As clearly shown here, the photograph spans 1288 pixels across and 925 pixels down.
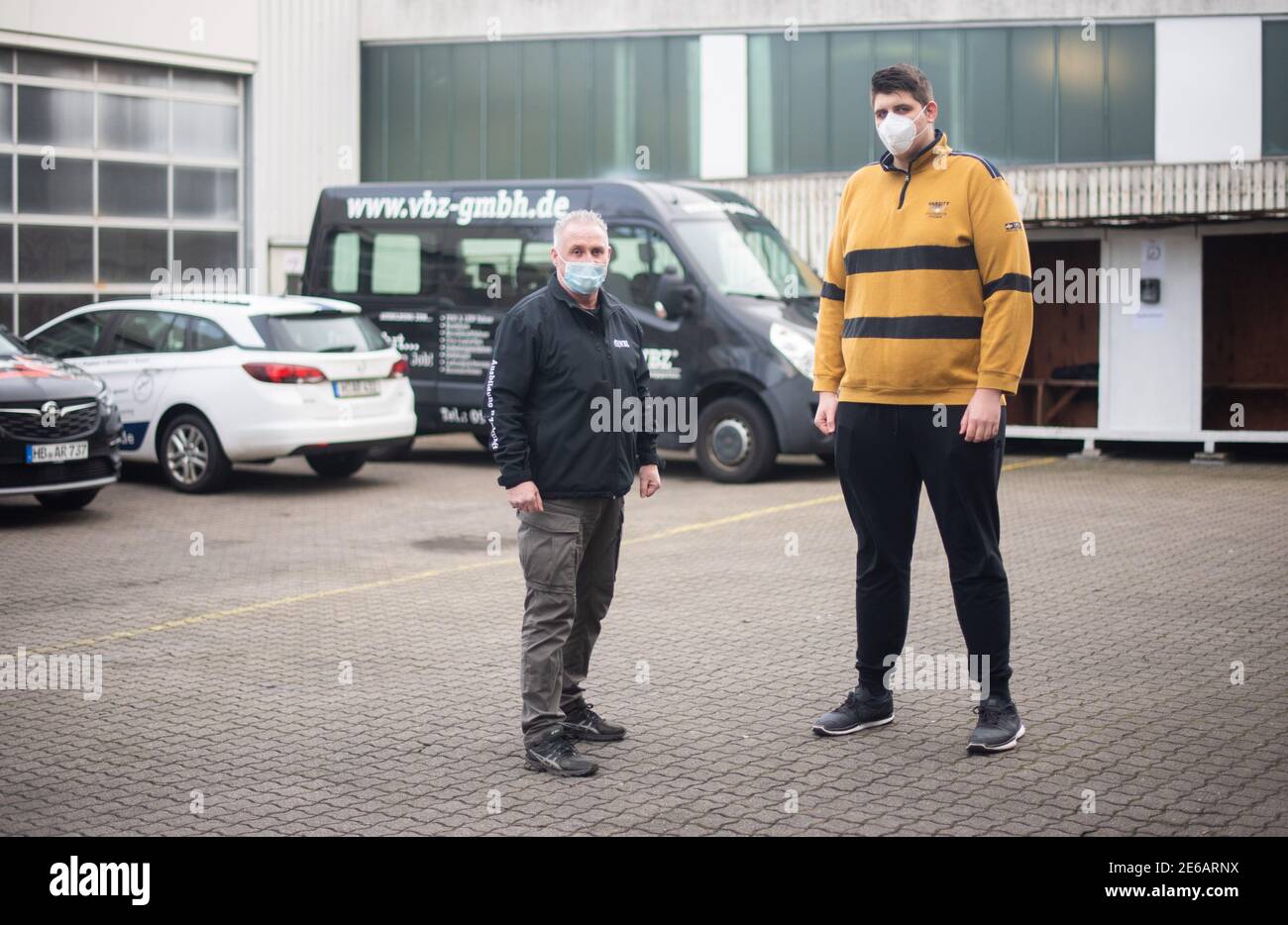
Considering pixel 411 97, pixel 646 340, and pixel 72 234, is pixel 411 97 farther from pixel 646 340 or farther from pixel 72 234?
pixel 646 340

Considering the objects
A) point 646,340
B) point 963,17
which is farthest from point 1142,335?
point 963,17

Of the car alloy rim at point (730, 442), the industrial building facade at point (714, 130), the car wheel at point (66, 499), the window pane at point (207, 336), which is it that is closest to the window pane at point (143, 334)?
the window pane at point (207, 336)

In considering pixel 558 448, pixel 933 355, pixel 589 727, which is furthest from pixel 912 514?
pixel 589 727

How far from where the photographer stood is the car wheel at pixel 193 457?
14.0m

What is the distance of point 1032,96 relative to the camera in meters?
23.1

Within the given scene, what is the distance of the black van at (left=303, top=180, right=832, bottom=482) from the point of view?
14.7 meters

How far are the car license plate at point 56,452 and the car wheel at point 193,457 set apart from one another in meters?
1.76

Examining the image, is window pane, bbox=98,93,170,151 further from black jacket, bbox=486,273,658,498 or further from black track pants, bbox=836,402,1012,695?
black track pants, bbox=836,402,1012,695

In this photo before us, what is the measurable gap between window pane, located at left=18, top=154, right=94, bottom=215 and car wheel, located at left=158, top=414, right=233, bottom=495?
30.7 ft

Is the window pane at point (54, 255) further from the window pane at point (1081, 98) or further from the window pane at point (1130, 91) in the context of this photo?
the window pane at point (1130, 91)

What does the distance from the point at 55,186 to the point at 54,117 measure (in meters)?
0.95

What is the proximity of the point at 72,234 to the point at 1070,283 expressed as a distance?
13705 mm

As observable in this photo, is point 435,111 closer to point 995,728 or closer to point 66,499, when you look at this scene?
point 66,499

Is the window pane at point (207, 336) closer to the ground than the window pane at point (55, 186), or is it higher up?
closer to the ground
